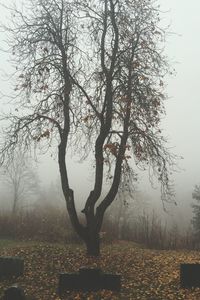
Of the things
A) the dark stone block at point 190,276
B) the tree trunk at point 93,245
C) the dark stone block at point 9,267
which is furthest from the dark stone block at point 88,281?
the tree trunk at point 93,245

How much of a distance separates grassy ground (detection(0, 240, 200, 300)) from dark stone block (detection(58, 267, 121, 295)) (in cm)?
20

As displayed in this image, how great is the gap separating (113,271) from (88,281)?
227cm

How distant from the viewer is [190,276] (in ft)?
45.1

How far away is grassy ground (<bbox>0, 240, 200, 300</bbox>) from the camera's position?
1341 centimetres

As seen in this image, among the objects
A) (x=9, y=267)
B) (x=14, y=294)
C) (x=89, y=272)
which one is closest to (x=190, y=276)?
(x=89, y=272)

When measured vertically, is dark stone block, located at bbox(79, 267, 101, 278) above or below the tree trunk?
below

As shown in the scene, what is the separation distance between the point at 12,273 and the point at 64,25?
9627 millimetres

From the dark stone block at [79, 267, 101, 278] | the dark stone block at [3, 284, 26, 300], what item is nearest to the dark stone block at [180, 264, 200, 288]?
the dark stone block at [79, 267, 101, 278]

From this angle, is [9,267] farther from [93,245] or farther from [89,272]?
[93,245]

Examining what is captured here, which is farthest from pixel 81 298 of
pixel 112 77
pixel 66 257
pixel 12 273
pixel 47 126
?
pixel 112 77

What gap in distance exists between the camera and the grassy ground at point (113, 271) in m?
13.4

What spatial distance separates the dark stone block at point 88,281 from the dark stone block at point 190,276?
73.0 inches

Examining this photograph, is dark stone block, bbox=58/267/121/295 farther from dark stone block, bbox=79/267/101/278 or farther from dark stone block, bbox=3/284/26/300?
dark stone block, bbox=3/284/26/300

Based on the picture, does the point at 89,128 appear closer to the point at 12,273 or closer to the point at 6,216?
the point at 12,273
